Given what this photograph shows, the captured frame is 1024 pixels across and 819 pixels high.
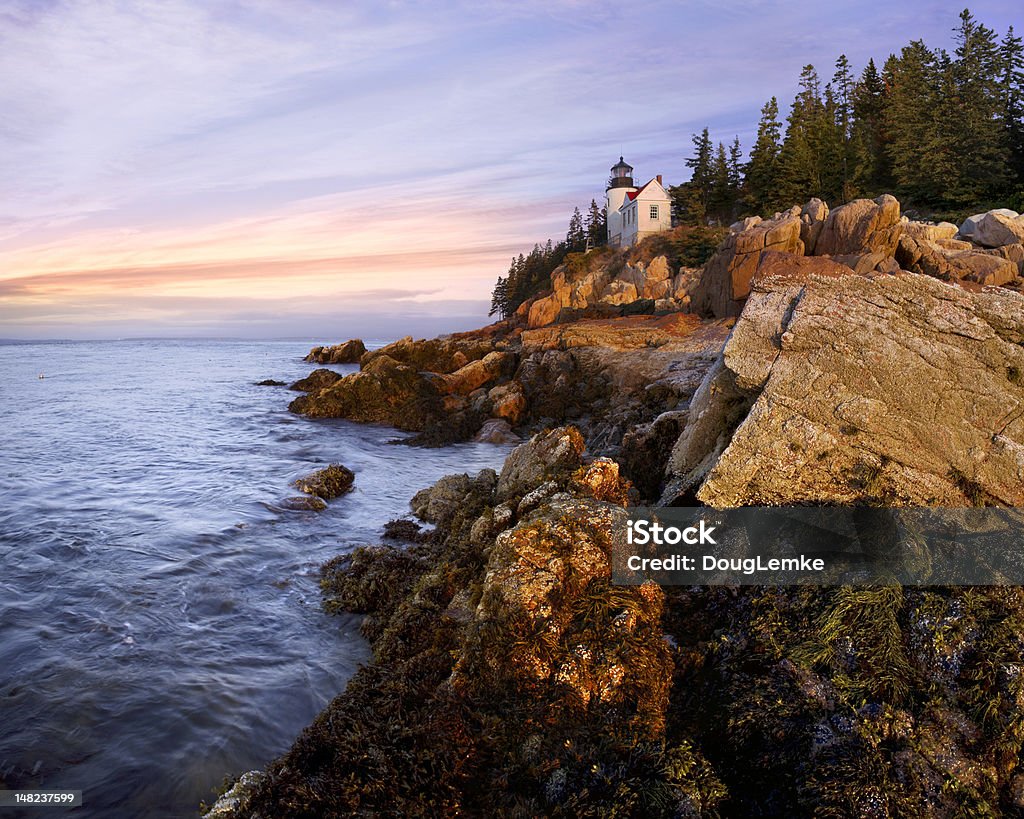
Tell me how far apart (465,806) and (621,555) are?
260cm

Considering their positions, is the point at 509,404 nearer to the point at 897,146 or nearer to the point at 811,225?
the point at 811,225

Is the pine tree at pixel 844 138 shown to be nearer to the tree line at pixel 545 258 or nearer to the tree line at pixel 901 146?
the tree line at pixel 901 146

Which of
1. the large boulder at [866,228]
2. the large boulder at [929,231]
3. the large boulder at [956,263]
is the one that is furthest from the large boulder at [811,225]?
the large boulder at [956,263]

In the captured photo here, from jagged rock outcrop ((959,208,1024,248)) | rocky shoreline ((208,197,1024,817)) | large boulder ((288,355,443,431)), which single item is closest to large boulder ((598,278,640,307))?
large boulder ((288,355,443,431))

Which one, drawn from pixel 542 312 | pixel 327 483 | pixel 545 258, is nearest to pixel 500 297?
pixel 545 258

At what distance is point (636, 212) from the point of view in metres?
66.0

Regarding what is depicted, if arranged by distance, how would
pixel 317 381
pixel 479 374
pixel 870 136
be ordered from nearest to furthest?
pixel 479 374
pixel 317 381
pixel 870 136

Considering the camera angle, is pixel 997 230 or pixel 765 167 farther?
pixel 765 167

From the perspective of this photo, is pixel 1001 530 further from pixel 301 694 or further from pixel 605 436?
pixel 605 436

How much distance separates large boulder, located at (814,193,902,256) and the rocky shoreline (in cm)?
2299

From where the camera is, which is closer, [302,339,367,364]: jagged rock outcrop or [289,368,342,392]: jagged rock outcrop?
[289,368,342,392]: jagged rock outcrop

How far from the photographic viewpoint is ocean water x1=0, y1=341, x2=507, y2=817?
6.01 meters

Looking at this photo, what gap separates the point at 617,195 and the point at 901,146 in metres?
32.8

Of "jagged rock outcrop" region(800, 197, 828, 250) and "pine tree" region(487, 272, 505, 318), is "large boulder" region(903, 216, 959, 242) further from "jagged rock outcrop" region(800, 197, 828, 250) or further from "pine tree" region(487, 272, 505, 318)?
"pine tree" region(487, 272, 505, 318)
